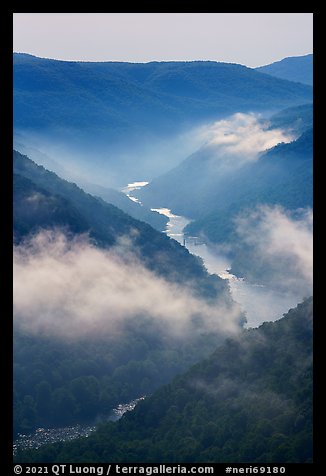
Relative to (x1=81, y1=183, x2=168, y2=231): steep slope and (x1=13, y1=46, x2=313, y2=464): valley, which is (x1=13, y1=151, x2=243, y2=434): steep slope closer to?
(x1=13, y1=46, x2=313, y2=464): valley

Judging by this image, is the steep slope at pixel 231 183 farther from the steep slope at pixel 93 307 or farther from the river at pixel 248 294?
the steep slope at pixel 93 307

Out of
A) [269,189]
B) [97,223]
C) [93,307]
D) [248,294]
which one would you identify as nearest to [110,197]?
[269,189]

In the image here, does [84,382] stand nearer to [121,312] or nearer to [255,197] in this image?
[121,312]

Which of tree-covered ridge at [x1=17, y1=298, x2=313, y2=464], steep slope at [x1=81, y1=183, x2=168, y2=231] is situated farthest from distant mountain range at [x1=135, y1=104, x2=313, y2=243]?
tree-covered ridge at [x1=17, y1=298, x2=313, y2=464]

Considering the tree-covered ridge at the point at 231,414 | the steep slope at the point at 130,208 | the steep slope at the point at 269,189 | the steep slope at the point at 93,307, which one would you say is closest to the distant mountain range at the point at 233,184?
the steep slope at the point at 269,189

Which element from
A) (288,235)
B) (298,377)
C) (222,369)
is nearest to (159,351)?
(222,369)

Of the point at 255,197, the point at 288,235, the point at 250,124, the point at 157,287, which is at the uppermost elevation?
the point at 250,124

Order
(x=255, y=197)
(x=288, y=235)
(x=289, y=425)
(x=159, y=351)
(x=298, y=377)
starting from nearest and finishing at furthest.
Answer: (x=289, y=425) → (x=298, y=377) → (x=159, y=351) → (x=288, y=235) → (x=255, y=197)
